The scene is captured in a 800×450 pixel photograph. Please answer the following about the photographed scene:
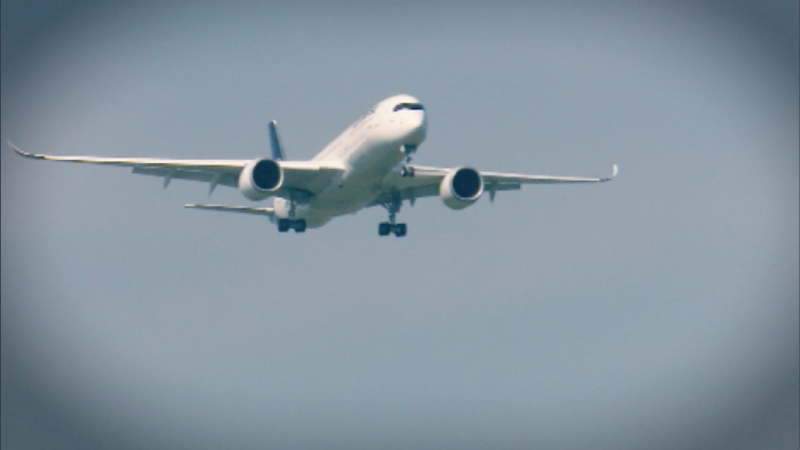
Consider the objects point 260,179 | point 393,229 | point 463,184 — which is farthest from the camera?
point 393,229

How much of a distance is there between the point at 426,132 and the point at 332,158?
4203 mm

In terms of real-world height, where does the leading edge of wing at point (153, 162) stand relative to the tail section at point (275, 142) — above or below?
below

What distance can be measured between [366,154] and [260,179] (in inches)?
129

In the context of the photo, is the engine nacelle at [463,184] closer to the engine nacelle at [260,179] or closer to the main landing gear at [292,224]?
the engine nacelle at [260,179]

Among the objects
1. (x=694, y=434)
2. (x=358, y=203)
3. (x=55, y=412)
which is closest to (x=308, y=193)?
(x=358, y=203)

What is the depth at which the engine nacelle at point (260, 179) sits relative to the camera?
38.2m

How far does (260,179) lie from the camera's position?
3847 centimetres

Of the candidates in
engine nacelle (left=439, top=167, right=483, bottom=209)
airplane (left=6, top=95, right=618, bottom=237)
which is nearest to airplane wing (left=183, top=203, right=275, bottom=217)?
airplane (left=6, top=95, right=618, bottom=237)

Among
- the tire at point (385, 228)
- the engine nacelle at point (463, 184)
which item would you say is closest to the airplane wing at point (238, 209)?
the tire at point (385, 228)

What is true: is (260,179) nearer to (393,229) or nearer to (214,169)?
(214,169)

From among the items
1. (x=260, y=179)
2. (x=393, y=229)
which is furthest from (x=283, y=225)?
(x=260, y=179)

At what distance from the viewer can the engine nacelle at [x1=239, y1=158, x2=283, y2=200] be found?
3822cm

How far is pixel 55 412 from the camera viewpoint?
3219cm

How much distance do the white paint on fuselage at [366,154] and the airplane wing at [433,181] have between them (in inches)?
32.0
